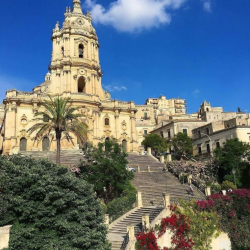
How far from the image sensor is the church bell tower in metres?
47.5

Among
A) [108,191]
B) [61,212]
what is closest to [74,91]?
[108,191]

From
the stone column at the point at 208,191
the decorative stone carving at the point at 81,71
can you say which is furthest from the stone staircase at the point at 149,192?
the decorative stone carving at the point at 81,71

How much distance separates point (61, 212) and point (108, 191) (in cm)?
1236

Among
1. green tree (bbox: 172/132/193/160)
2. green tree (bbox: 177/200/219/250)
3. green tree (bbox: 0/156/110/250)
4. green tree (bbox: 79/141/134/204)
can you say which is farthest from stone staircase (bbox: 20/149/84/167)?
green tree (bbox: 0/156/110/250)

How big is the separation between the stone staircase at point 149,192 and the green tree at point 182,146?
6.20m

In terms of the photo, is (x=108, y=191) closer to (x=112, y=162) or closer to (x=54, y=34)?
(x=112, y=162)

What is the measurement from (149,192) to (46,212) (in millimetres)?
14446

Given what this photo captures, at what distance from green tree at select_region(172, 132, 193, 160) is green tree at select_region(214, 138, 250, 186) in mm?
8212

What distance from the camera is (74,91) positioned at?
46.8 meters

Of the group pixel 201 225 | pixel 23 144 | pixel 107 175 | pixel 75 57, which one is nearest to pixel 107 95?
pixel 75 57

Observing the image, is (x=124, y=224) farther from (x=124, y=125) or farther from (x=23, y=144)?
(x=124, y=125)

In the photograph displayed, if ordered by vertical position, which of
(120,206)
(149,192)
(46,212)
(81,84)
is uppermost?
(81,84)

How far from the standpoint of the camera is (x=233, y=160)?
113 feet

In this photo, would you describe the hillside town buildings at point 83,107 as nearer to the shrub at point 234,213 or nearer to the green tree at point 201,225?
the shrub at point 234,213
